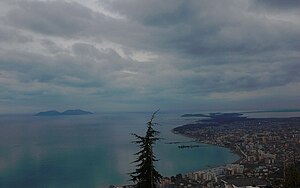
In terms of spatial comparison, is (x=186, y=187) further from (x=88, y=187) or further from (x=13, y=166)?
(x=13, y=166)

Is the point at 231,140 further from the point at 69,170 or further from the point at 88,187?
the point at 88,187

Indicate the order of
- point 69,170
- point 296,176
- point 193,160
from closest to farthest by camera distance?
1. point 296,176
2. point 69,170
3. point 193,160

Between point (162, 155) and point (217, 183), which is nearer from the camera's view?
point (217, 183)

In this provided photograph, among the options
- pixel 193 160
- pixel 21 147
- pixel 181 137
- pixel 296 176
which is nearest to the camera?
pixel 296 176

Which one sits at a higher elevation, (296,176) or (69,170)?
(296,176)

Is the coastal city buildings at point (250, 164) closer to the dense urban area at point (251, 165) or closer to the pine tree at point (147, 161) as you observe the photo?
the dense urban area at point (251, 165)

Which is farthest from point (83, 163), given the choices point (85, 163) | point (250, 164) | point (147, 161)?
point (147, 161)

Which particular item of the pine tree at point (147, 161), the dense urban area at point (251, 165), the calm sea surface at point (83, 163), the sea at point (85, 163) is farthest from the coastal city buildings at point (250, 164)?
the pine tree at point (147, 161)

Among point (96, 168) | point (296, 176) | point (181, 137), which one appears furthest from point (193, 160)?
point (296, 176)

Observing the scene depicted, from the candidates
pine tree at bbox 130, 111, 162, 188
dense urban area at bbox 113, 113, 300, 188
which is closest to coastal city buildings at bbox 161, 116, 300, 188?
dense urban area at bbox 113, 113, 300, 188

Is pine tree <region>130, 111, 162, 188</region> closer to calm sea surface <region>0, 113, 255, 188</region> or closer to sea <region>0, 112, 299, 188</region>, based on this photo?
sea <region>0, 112, 299, 188</region>
